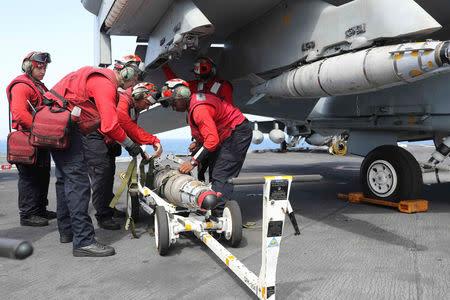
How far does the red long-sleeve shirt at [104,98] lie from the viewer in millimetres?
3064

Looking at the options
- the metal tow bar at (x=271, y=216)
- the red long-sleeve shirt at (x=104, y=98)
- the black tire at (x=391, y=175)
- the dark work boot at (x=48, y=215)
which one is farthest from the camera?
the black tire at (x=391, y=175)

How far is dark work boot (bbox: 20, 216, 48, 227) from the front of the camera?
4133 mm

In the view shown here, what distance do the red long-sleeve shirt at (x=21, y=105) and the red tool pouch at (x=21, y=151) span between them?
17 cm

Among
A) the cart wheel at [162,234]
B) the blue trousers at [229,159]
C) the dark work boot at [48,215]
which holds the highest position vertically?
the blue trousers at [229,159]

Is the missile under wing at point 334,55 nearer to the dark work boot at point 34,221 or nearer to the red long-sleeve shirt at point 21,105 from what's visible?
the red long-sleeve shirt at point 21,105

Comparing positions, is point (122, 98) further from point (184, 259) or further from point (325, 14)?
point (325, 14)

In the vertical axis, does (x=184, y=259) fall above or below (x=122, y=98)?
below

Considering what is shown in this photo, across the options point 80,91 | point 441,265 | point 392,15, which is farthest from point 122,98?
point 441,265

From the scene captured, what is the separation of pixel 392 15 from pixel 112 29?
3.73 metres

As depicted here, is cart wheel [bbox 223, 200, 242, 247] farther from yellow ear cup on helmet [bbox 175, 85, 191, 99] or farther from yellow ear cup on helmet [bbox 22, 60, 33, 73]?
yellow ear cup on helmet [bbox 22, 60, 33, 73]

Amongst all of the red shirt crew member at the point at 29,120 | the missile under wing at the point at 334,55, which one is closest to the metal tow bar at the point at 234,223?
the red shirt crew member at the point at 29,120

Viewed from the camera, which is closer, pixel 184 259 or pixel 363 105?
pixel 184 259

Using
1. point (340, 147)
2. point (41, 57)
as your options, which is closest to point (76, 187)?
point (41, 57)

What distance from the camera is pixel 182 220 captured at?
10.2 feet
